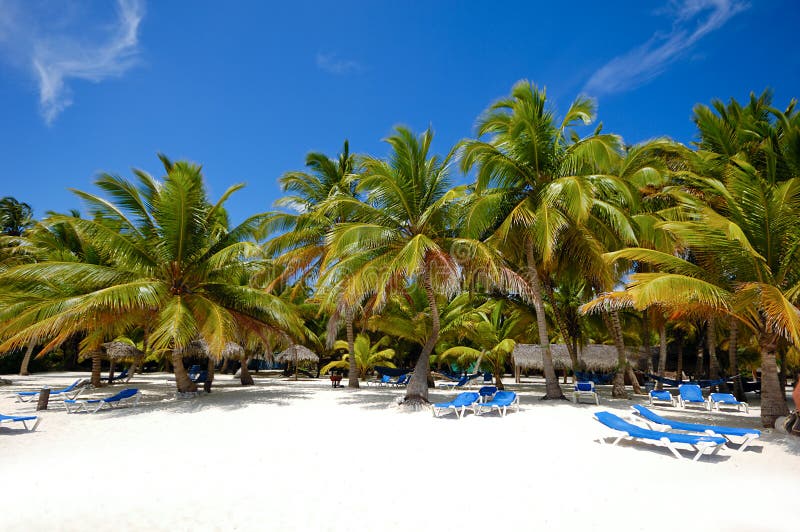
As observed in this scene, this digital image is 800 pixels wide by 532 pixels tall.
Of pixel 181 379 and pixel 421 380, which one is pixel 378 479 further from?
pixel 181 379

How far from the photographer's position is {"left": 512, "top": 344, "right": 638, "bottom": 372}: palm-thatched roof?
21141 millimetres

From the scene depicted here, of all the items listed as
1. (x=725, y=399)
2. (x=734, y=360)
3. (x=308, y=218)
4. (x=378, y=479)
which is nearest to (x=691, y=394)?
(x=725, y=399)

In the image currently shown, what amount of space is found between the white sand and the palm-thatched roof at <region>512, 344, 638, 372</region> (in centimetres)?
1228

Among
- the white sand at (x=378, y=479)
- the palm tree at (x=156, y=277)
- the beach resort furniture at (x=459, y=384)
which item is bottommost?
the white sand at (x=378, y=479)

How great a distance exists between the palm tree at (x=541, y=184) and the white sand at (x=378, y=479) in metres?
5.55

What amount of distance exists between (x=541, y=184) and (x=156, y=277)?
39.3ft

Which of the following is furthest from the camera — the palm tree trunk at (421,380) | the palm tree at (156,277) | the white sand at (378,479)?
the palm tree trunk at (421,380)

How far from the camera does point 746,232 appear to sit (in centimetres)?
862

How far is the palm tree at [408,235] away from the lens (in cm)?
1170

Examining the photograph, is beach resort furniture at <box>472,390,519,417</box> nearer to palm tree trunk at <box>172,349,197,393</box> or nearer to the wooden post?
palm tree trunk at <box>172,349,197,393</box>

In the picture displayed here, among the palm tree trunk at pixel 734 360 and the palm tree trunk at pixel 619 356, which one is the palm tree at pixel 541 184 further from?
the palm tree trunk at pixel 734 360

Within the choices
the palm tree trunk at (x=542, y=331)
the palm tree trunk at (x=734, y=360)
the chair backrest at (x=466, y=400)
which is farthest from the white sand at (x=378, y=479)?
the palm tree trunk at (x=734, y=360)

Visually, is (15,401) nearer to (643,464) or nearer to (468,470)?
(468,470)

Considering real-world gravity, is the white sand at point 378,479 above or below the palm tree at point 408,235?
below
